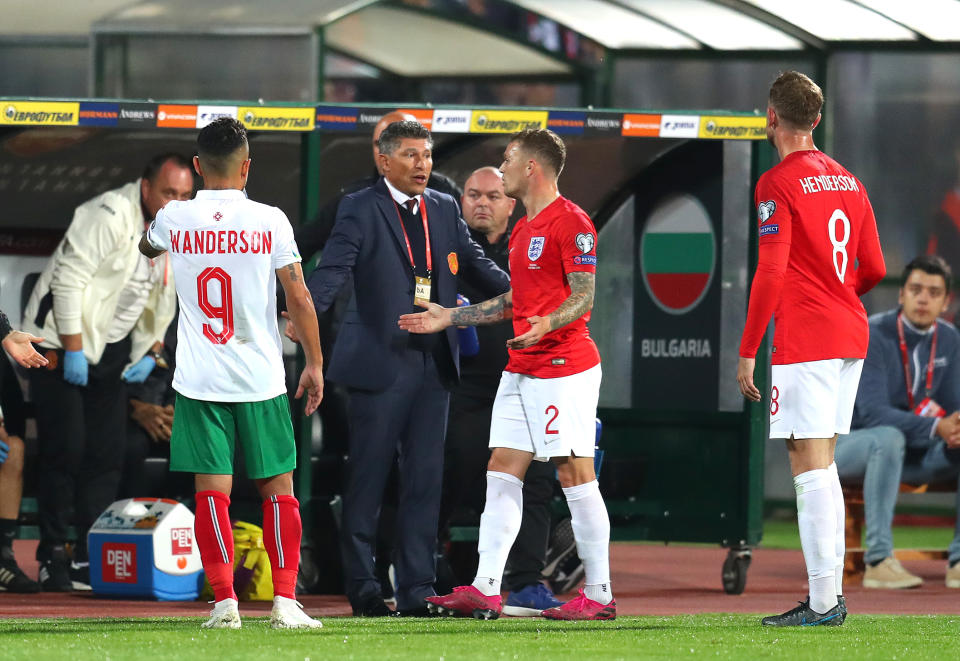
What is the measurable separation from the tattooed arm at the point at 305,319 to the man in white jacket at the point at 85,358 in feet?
7.44

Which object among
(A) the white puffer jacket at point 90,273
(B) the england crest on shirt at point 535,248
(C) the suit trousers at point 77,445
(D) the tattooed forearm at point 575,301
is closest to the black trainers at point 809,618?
(D) the tattooed forearm at point 575,301

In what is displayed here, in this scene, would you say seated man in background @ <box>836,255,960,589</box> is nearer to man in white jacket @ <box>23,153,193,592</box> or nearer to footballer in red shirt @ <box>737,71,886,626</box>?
footballer in red shirt @ <box>737,71,886,626</box>

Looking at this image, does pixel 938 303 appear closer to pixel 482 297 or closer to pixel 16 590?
pixel 482 297

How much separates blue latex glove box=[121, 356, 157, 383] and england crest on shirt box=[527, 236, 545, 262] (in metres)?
2.84

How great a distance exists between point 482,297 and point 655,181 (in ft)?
6.01

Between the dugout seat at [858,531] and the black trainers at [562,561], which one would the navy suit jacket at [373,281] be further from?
the dugout seat at [858,531]

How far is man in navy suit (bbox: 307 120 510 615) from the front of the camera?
22.9 feet

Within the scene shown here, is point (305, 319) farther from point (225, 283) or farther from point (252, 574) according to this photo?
point (252, 574)

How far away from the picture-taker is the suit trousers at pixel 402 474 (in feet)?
22.9

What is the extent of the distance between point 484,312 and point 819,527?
152 centimetres

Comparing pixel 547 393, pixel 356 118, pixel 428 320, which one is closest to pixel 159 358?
pixel 356 118

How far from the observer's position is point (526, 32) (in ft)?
41.8

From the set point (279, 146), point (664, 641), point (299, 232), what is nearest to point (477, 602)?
point (664, 641)

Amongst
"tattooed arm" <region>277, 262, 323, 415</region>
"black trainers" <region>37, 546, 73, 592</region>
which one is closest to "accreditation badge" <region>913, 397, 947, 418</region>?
"tattooed arm" <region>277, 262, 323, 415</region>
